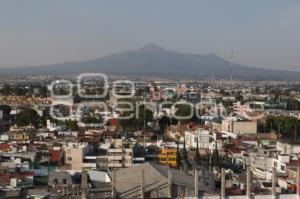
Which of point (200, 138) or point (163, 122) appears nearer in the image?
point (200, 138)

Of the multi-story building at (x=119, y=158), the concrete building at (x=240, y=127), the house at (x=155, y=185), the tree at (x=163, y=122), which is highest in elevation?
the house at (x=155, y=185)

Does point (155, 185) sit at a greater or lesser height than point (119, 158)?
greater

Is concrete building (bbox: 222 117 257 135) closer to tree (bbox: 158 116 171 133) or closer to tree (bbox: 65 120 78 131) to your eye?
tree (bbox: 158 116 171 133)

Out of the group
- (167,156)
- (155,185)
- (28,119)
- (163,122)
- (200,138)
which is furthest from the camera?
(163,122)

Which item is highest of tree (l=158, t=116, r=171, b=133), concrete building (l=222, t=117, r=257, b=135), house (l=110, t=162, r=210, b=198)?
house (l=110, t=162, r=210, b=198)

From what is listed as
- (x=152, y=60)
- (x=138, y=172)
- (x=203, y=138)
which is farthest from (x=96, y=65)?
(x=138, y=172)

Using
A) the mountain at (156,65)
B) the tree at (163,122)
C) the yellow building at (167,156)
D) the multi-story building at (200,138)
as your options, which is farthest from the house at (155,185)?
the mountain at (156,65)

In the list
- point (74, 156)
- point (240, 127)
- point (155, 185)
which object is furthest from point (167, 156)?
point (155, 185)

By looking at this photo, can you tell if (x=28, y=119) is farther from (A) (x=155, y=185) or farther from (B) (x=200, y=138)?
(A) (x=155, y=185)

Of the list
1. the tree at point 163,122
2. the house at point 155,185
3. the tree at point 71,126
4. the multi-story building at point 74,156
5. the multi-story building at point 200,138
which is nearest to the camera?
the house at point 155,185

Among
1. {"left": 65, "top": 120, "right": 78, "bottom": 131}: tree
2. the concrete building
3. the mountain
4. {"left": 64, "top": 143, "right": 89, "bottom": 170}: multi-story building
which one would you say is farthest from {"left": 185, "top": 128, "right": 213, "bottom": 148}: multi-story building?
the mountain

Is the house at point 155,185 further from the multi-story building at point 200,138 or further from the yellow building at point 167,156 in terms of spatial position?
the multi-story building at point 200,138
